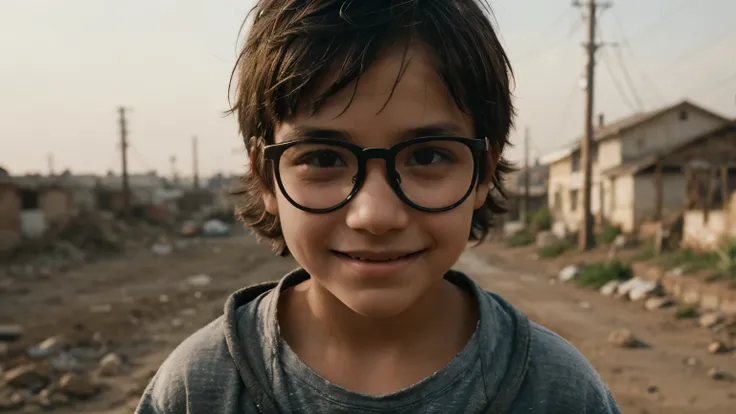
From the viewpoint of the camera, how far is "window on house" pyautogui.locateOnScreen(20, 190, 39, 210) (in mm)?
22531

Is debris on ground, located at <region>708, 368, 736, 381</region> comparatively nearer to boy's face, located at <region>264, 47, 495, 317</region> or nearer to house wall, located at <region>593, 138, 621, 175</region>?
boy's face, located at <region>264, 47, 495, 317</region>

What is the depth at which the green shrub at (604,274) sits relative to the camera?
449 inches

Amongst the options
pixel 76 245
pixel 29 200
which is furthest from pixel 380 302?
pixel 29 200

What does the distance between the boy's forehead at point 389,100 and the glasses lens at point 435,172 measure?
2.0 inches

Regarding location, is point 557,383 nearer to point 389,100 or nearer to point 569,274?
point 389,100

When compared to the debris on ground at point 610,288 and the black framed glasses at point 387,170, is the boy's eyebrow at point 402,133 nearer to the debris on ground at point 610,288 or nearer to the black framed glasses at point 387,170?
the black framed glasses at point 387,170

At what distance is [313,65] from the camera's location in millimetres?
1298

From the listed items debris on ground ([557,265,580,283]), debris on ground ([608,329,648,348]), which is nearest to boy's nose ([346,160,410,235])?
debris on ground ([608,329,648,348])

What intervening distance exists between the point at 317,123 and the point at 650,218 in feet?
59.9

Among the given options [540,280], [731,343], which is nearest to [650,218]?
[540,280]

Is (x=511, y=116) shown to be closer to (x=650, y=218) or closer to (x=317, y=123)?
(x=317, y=123)

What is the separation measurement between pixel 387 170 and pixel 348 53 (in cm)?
27

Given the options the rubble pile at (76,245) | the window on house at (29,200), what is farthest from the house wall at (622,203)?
the window on house at (29,200)

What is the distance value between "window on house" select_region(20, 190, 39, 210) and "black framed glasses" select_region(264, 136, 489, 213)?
24774 mm
